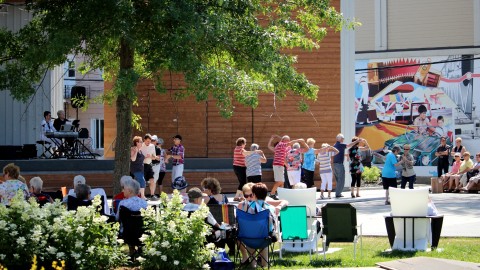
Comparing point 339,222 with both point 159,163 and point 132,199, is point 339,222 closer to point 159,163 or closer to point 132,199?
point 132,199

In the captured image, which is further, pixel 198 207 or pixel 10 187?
pixel 10 187

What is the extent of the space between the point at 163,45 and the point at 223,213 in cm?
318

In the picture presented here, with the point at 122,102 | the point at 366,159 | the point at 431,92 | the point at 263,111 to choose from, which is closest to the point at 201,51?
the point at 122,102

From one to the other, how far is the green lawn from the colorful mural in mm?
31435

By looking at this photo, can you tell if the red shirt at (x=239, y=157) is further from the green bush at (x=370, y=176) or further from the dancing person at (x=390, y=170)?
the green bush at (x=370, y=176)

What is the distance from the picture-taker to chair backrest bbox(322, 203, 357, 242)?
524 inches

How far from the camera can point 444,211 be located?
2147cm

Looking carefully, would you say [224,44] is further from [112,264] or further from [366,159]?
[366,159]

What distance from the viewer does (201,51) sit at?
1531cm

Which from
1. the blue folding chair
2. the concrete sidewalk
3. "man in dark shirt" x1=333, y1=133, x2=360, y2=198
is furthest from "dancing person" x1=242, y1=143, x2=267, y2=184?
the blue folding chair

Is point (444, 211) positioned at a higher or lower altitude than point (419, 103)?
lower

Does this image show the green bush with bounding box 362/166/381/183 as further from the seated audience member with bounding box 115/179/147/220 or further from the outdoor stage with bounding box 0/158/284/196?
the seated audience member with bounding box 115/179/147/220

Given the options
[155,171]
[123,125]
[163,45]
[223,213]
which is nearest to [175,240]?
[223,213]

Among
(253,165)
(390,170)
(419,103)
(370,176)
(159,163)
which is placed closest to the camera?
(390,170)
